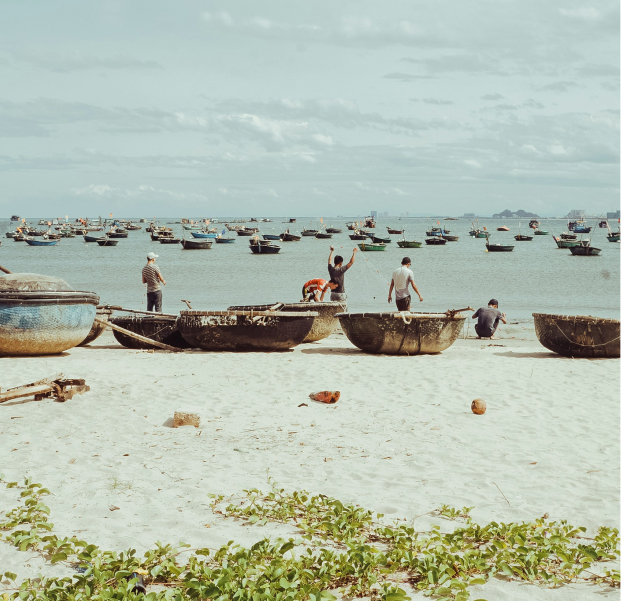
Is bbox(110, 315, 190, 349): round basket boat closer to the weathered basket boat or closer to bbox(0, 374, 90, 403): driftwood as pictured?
the weathered basket boat

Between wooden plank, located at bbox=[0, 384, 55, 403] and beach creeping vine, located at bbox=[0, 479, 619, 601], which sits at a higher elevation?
beach creeping vine, located at bbox=[0, 479, 619, 601]

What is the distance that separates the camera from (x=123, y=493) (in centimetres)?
532

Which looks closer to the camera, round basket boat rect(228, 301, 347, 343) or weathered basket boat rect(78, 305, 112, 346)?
weathered basket boat rect(78, 305, 112, 346)

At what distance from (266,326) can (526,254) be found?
63807 millimetres

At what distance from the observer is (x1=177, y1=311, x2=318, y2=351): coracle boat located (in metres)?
12.8

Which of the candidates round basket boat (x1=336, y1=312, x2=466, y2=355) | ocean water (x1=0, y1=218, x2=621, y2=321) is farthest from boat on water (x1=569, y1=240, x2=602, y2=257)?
round basket boat (x1=336, y1=312, x2=466, y2=355)

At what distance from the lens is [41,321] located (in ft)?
37.7

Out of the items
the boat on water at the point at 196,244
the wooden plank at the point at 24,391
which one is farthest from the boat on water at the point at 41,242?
the wooden plank at the point at 24,391

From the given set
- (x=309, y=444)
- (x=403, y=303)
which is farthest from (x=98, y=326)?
(x=309, y=444)

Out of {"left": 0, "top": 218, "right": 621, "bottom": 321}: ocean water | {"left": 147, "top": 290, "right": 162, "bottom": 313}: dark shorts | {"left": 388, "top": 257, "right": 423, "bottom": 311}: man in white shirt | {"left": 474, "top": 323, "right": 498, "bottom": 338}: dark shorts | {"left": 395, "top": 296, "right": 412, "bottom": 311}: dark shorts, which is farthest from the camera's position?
{"left": 0, "top": 218, "right": 621, "bottom": 321}: ocean water

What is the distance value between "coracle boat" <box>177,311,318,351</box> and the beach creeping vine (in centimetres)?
802

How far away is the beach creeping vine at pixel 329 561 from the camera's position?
374 centimetres

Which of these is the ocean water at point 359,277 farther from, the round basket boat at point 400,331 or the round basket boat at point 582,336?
the round basket boat at point 400,331

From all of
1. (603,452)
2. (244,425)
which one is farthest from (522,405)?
(244,425)
